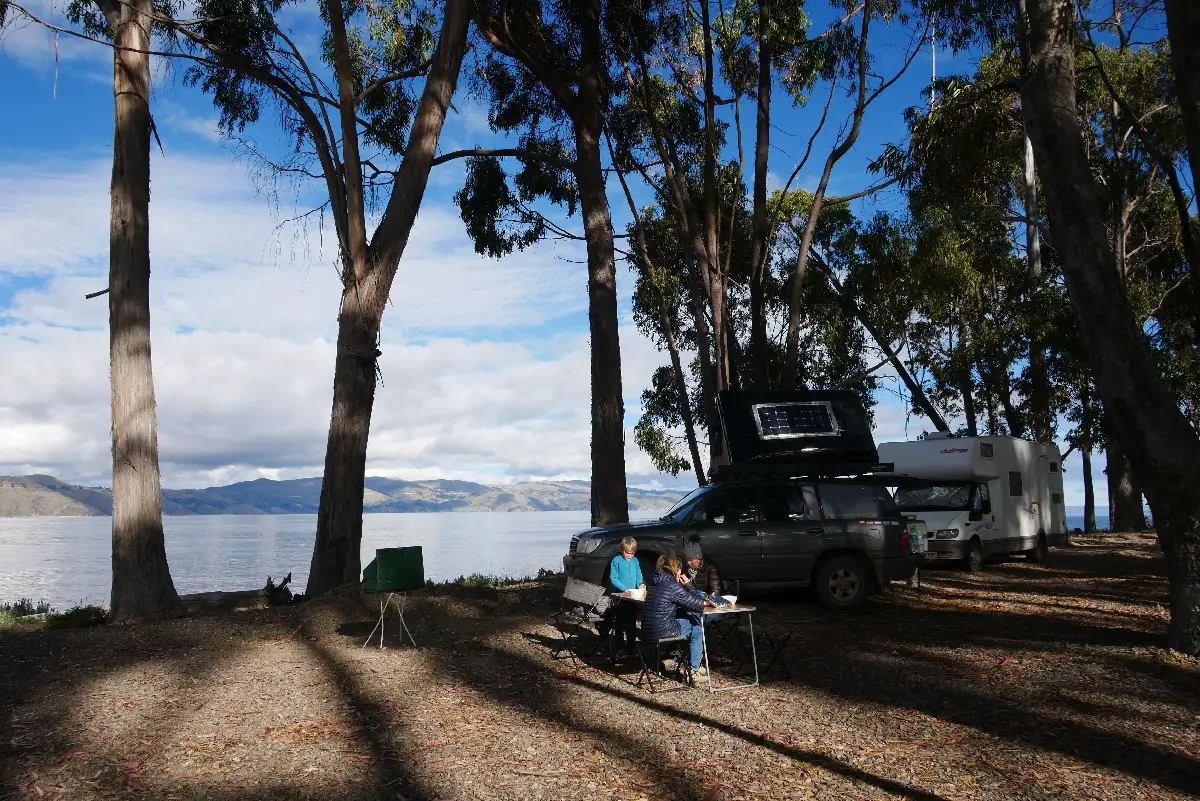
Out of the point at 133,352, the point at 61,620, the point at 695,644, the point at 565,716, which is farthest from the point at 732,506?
the point at 61,620

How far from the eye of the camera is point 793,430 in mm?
13625

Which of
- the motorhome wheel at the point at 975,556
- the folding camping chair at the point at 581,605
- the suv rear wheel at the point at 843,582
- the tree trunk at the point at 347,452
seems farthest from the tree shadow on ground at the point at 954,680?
the motorhome wheel at the point at 975,556

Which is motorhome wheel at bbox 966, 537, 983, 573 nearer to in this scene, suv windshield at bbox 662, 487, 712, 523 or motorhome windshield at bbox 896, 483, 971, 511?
motorhome windshield at bbox 896, 483, 971, 511

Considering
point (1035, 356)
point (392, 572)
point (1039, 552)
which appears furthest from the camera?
point (1035, 356)

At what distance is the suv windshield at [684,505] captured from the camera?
488 inches

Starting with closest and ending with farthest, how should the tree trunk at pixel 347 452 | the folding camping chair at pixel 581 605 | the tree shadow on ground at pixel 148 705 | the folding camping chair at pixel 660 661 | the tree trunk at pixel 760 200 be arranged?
1. the tree shadow on ground at pixel 148 705
2. the folding camping chair at pixel 660 661
3. the folding camping chair at pixel 581 605
4. the tree trunk at pixel 347 452
5. the tree trunk at pixel 760 200

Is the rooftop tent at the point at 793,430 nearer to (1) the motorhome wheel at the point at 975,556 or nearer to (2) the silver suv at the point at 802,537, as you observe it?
(2) the silver suv at the point at 802,537

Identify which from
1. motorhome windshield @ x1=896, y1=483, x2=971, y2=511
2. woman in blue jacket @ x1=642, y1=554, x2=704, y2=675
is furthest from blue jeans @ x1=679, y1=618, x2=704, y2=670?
motorhome windshield @ x1=896, y1=483, x2=971, y2=511

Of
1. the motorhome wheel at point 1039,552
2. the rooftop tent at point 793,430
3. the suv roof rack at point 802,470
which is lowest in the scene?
the motorhome wheel at point 1039,552

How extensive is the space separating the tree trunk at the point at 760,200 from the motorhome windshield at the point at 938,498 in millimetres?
3385

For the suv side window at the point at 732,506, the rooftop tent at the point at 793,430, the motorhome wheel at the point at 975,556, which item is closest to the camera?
the suv side window at the point at 732,506

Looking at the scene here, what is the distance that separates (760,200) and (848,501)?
344 inches

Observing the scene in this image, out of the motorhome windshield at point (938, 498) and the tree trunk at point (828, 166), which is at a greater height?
the tree trunk at point (828, 166)

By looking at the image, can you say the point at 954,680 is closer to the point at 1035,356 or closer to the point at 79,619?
the point at 79,619
